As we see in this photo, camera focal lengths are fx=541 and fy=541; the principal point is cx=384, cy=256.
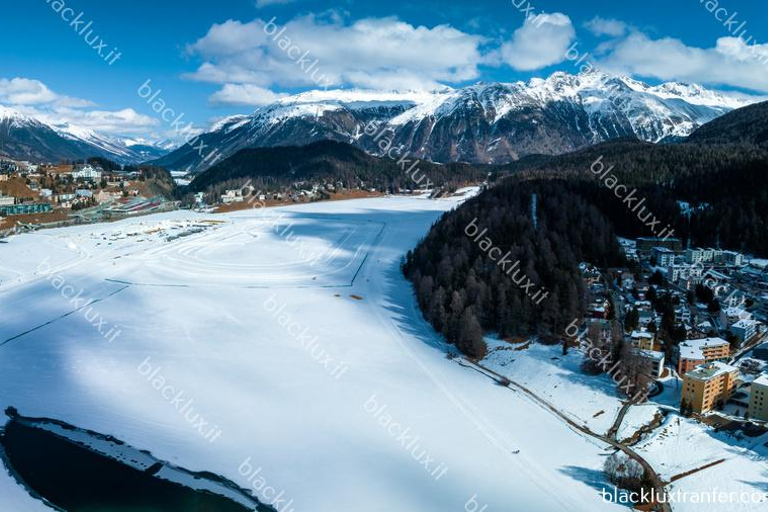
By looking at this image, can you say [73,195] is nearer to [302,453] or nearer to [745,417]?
[302,453]

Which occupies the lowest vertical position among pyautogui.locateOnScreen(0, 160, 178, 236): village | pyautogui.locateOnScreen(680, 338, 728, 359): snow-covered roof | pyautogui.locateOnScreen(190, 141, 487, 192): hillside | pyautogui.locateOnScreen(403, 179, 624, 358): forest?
pyautogui.locateOnScreen(680, 338, 728, 359): snow-covered roof

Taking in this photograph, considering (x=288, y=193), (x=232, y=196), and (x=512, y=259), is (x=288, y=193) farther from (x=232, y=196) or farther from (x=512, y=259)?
(x=512, y=259)

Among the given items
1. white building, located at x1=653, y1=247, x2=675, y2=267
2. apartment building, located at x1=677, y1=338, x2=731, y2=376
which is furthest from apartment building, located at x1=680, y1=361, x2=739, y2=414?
white building, located at x1=653, y1=247, x2=675, y2=267

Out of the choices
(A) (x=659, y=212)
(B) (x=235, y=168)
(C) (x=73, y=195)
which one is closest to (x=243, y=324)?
(A) (x=659, y=212)

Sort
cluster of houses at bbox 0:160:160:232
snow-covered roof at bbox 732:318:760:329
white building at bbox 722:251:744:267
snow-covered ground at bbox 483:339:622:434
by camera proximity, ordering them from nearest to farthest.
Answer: snow-covered ground at bbox 483:339:622:434
snow-covered roof at bbox 732:318:760:329
white building at bbox 722:251:744:267
cluster of houses at bbox 0:160:160:232


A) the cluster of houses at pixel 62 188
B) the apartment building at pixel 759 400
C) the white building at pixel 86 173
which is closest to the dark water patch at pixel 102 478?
the apartment building at pixel 759 400

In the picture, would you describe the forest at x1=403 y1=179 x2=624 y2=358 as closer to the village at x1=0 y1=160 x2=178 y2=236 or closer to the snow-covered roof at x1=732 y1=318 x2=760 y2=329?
the snow-covered roof at x1=732 y1=318 x2=760 y2=329

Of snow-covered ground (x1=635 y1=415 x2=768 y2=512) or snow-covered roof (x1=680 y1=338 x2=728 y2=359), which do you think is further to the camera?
snow-covered roof (x1=680 y1=338 x2=728 y2=359)

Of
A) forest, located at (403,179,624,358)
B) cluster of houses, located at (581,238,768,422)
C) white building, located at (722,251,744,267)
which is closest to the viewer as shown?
cluster of houses, located at (581,238,768,422)
